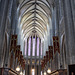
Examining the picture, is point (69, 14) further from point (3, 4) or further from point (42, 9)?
point (42, 9)

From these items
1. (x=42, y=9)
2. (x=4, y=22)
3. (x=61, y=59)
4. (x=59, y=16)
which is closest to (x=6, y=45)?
(x=4, y=22)

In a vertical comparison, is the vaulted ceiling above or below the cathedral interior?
above

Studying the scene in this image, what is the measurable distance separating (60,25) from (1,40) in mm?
11477

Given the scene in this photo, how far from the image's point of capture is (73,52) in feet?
42.6

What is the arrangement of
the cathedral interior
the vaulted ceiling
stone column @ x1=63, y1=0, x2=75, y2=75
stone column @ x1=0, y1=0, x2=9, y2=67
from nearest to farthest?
stone column @ x1=63, y1=0, x2=75, y2=75 < the cathedral interior < stone column @ x1=0, y1=0, x2=9, y2=67 < the vaulted ceiling

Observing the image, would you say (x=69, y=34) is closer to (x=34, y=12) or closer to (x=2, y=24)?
(x=2, y=24)

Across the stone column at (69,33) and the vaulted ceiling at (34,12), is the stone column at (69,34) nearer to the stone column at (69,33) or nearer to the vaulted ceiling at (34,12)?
the stone column at (69,33)

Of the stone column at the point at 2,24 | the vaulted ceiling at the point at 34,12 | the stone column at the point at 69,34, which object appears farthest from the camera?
the vaulted ceiling at the point at 34,12

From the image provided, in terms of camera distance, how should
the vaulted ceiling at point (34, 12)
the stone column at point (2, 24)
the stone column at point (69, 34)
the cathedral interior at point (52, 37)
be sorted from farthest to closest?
the vaulted ceiling at point (34, 12), the stone column at point (2, 24), the cathedral interior at point (52, 37), the stone column at point (69, 34)

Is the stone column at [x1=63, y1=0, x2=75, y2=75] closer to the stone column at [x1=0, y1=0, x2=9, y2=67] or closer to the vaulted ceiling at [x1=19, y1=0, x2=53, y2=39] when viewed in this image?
the stone column at [x1=0, y1=0, x2=9, y2=67]

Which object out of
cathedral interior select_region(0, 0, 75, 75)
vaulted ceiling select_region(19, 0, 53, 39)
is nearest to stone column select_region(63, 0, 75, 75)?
cathedral interior select_region(0, 0, 75, 75)

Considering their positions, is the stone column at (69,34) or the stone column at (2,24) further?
the stone column at (2,24)

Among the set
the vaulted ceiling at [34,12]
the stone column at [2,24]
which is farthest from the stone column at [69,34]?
the vaulted ceiling at [34,12]

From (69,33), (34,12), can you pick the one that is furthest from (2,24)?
(34,12)
